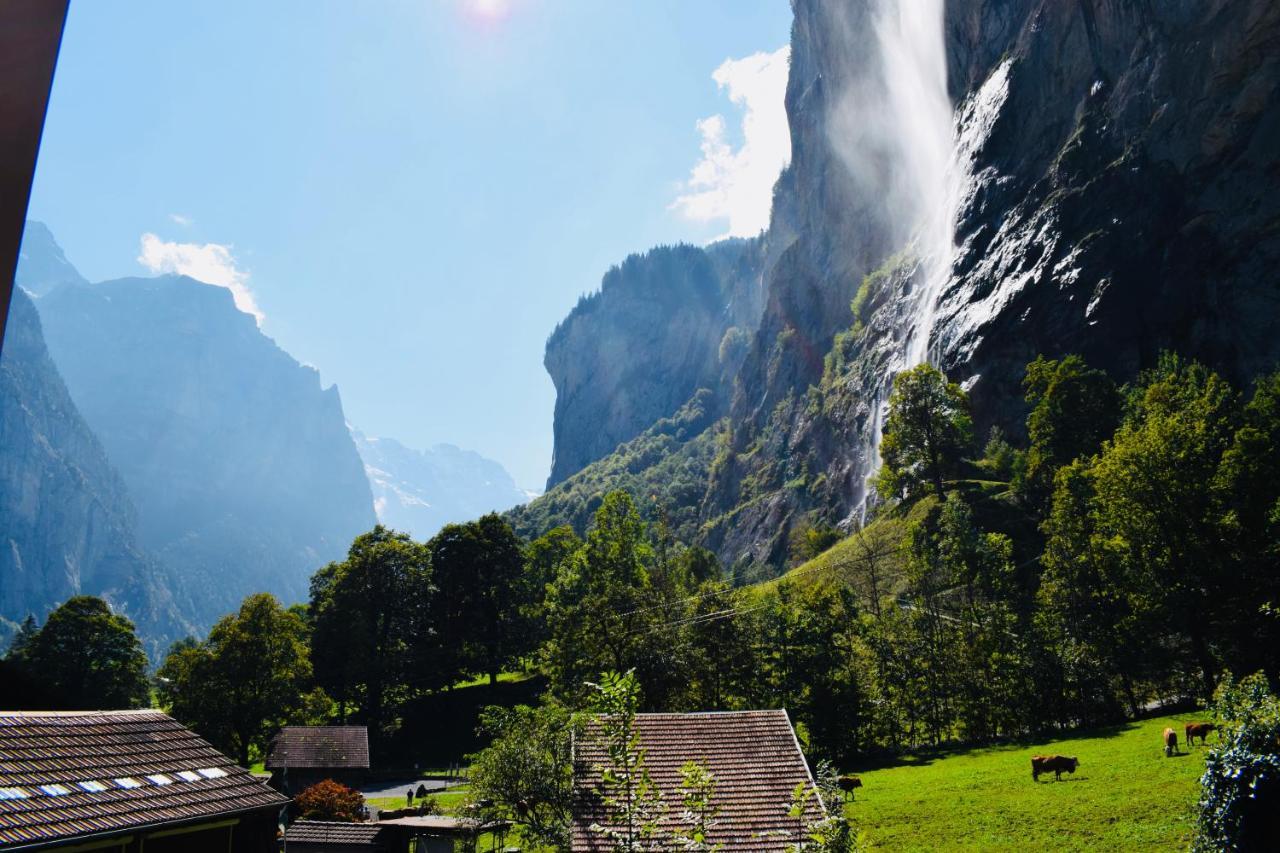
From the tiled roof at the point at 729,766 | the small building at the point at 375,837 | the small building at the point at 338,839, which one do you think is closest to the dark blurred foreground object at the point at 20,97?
the tiled roof at the point at 729,766

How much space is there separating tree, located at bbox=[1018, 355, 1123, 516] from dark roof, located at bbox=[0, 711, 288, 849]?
56.0 m

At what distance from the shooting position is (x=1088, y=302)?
244 ft

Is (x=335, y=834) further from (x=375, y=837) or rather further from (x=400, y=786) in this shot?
(x=400, y=786)

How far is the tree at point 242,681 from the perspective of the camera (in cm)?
5053

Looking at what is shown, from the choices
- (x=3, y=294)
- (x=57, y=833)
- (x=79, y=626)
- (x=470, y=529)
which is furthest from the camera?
(x=470, y=529)

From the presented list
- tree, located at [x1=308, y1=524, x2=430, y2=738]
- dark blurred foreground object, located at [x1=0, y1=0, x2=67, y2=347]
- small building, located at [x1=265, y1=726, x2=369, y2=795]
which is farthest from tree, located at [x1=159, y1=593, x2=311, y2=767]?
dark blurred foreground object, located at [x1=0, y1=0, x2=67, y2=347]

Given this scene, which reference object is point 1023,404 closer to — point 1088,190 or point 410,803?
point 1088,190

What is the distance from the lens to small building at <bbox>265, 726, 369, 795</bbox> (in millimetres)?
46062

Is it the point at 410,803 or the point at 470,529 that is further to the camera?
the point at 470,529

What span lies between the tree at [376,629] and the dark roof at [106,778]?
4293cm

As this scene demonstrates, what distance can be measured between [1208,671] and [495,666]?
5254 centimetres

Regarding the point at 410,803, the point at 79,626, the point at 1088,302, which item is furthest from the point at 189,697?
the point at 1088,302

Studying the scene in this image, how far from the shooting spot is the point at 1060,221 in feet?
265

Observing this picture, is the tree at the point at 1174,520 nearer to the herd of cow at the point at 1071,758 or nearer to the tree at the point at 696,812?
the herd of cow at the point at 1071,758
